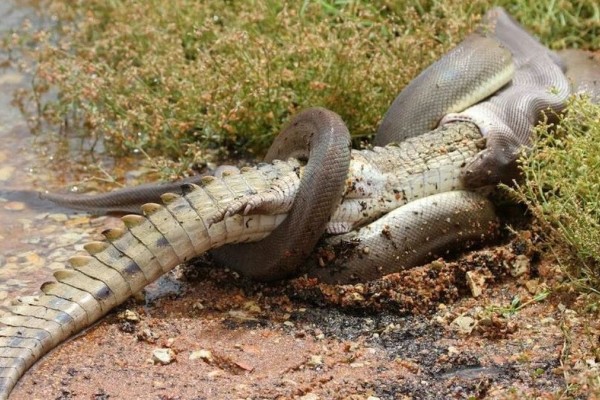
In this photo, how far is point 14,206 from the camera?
6.85 m

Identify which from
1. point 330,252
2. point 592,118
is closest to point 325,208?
point 330,252

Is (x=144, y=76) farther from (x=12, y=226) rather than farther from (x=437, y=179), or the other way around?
(x=437, y=179)

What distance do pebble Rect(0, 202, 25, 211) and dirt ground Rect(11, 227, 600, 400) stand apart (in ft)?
4.36

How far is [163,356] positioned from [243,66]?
250cm

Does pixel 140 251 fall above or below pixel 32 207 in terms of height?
above

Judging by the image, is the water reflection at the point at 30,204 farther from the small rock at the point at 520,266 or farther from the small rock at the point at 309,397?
the small rock at the point at 520,266

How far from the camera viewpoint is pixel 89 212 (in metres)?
6.83

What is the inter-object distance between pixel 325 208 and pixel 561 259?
3.95ft

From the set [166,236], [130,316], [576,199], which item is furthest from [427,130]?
[130,316]

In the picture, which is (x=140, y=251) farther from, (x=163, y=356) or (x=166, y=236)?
(x=163, y=356)

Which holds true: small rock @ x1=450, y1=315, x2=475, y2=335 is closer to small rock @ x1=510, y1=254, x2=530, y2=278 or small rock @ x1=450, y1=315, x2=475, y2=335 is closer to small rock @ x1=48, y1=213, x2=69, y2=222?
small rock @ x1=510, y1=254, x2=530, y2=278

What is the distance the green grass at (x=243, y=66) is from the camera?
7098 millimetres

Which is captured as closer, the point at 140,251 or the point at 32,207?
the point at 140,251

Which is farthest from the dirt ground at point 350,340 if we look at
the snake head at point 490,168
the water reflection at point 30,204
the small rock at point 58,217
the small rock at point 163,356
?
the small rock at point 58,217
